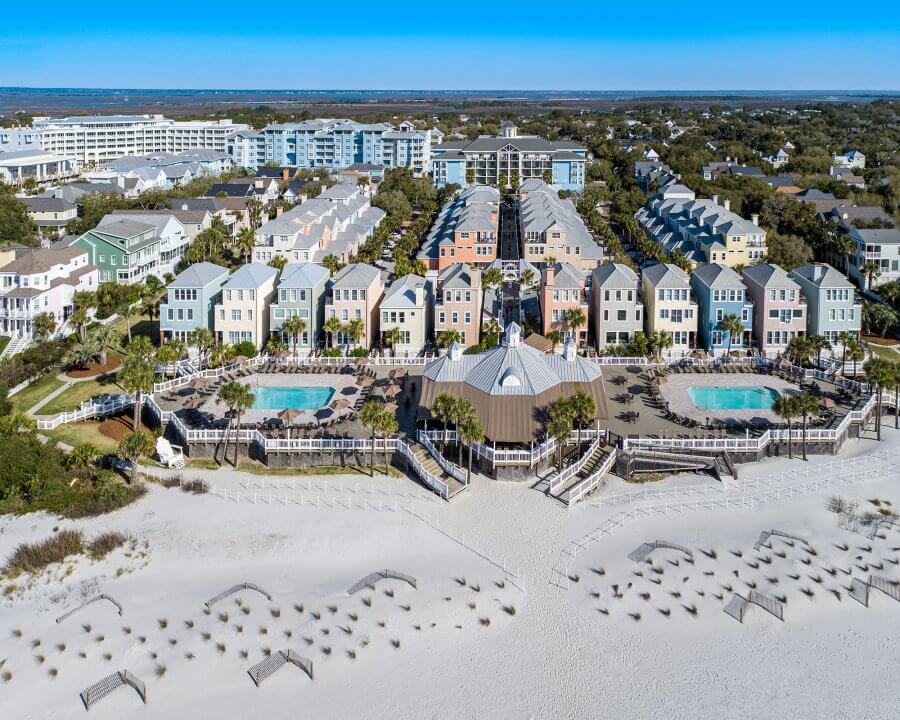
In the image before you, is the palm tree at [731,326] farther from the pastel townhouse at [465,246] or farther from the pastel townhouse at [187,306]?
the pastel townhouse at [187,306]

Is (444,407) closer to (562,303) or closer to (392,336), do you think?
(392,336)

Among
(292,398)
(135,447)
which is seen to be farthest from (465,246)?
(135,447)

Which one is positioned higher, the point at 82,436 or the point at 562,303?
the point at 562,303

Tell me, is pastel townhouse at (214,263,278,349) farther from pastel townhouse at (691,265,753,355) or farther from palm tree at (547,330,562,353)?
pastel townhouse at (691,265,753,355)

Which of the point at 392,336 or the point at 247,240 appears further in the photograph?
the point at 247,240

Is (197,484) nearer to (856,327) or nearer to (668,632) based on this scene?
(668,632)

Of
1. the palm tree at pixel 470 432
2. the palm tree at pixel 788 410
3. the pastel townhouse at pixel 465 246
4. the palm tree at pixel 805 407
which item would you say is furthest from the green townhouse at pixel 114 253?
the palm tree at pixel 805 407

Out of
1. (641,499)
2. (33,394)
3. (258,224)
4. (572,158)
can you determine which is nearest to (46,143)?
(258,224)
